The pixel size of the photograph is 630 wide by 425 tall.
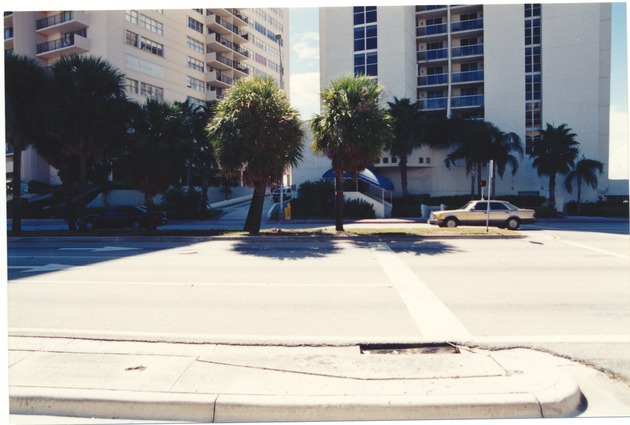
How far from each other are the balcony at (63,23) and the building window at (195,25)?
1315 cm

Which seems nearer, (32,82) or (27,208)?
(32,82)

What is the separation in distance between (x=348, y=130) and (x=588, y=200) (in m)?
33.1

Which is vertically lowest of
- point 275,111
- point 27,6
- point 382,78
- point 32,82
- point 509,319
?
point 509,319

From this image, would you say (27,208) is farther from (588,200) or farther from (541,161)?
(588,200)

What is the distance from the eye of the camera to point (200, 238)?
18.2 meters

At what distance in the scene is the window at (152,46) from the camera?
155ft

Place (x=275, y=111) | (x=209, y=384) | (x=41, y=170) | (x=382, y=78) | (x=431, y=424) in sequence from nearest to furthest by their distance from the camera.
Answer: (x=431, y=424) → (x=209, y=384) → (x=275, y=111) → (x=382, y=78) → (x=41, y=170)

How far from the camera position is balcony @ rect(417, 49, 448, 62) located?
1789 inches

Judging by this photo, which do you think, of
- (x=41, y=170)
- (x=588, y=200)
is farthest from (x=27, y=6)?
(x=41, y=170)

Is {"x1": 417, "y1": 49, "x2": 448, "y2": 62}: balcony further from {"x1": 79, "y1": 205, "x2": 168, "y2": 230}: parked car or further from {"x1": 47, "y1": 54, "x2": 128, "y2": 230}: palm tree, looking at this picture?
{"x1": 47, "y1": 54, "x2": 128, "y2": 230}: palm tree

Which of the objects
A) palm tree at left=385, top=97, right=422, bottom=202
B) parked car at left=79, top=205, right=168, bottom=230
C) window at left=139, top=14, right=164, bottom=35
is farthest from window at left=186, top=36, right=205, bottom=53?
parked car at left=79, top=205, right=168, bottom=230

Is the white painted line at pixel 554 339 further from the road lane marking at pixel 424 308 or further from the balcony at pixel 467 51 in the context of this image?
the balcony at pixel 467 51

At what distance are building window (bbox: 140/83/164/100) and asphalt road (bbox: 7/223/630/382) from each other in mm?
37267

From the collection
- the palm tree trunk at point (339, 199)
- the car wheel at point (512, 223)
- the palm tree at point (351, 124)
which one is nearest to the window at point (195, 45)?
the palm tree at point (351, 124)
